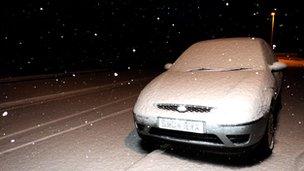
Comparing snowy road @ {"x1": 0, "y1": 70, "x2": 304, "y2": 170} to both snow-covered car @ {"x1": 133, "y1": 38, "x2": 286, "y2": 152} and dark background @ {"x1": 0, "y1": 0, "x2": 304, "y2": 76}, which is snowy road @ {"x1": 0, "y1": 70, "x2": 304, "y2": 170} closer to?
snow-covered car @ {"x1": 133, "y1": 38, "x2": 286, "y2": 152}

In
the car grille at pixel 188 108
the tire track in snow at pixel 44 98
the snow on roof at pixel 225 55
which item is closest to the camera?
the car grille at pixel 188 108

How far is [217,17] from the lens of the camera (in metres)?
57.4

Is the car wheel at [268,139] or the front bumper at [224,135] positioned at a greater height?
the front bumper at [224,135]

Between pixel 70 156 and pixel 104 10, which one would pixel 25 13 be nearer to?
pixel 104 10

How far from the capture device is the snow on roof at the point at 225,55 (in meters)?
5.36

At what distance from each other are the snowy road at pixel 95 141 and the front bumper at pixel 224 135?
39 cm

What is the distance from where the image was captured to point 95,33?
29.8 m

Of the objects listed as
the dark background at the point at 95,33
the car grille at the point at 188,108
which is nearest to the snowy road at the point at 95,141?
the car grille at the point at 188,108

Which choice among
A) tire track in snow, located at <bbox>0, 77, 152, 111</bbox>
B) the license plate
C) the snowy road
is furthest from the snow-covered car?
tire track in snow, located at <bbox>0, 77, 152, 111</bbox>

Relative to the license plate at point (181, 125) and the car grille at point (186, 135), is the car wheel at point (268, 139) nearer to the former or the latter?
the car grille at point (186, 135)

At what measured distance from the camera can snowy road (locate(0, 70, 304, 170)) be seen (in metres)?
4.44

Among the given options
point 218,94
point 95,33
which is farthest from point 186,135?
point 95,33

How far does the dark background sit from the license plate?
12477mm

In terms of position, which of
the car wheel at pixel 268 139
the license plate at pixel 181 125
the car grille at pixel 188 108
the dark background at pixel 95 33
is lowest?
Answer: the dark background at pixel 95 33
